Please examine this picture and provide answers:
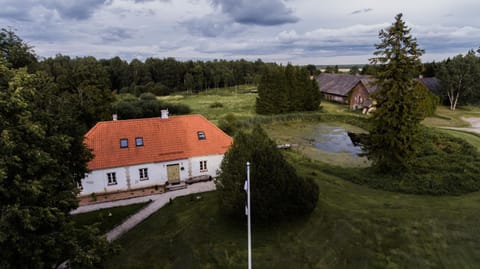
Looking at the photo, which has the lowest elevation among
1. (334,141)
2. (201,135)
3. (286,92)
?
(334,141)

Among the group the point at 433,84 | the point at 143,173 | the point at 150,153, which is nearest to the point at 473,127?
the point at 433,84

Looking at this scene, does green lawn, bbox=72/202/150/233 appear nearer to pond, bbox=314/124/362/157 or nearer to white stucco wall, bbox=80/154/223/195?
white stucco wall, bbox=80/154/223/195

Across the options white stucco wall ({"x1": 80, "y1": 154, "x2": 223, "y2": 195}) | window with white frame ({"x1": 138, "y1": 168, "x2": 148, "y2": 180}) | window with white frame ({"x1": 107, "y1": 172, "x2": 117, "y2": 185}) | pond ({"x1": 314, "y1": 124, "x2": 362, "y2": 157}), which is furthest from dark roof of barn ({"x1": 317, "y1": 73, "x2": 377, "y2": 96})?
window with white frame ({"x1": 107, "y1": 172, "x2": 117, "y2": 185})

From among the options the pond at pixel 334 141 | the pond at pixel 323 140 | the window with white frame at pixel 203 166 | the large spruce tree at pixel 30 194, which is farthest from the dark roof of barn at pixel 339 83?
the large spruce tree at pixel 30 194

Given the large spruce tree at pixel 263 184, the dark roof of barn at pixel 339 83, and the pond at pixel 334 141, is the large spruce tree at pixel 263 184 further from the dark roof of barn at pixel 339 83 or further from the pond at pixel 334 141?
the dark roof of barn at pixel 339 83

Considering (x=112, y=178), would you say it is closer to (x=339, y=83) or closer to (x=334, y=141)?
(x=334, y=141)

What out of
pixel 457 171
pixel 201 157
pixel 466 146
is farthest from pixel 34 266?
pixel 466 146

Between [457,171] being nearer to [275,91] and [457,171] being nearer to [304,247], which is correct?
[304,247]
